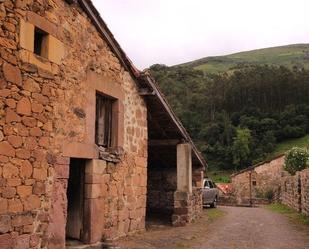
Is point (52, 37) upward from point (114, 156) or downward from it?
upward

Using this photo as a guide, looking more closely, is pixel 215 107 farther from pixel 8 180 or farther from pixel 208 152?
pixel 8 180

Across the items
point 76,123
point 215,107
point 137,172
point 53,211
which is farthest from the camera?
point 215,107

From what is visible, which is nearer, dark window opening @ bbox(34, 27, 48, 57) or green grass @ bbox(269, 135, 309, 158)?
dark window opening @ bbox(34, 27, 48, 57)

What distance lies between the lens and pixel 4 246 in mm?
6680

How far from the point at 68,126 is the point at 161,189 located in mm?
8870

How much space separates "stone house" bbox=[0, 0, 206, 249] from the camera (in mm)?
7055

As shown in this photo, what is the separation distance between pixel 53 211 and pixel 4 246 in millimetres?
1420

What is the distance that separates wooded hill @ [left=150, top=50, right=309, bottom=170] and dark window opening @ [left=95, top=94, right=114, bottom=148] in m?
45.3

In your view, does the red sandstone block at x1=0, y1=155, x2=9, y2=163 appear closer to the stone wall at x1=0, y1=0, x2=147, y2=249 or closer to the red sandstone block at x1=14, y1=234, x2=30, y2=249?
the stone wall at x1=0, y1=0, x2=147, y2=249

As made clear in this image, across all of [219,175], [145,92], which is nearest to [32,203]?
[145,92]

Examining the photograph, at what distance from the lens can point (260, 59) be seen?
139250 millimetres

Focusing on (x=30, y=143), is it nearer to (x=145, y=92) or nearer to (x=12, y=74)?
(x=12, y=74)

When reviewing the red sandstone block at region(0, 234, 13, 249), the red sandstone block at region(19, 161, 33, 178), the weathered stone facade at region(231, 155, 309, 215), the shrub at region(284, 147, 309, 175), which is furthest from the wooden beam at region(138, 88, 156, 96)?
the shrub at region(284, 147, 309, 175)

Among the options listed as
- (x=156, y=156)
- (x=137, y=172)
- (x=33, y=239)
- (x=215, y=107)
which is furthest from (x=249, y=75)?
(x=33, y=239)
